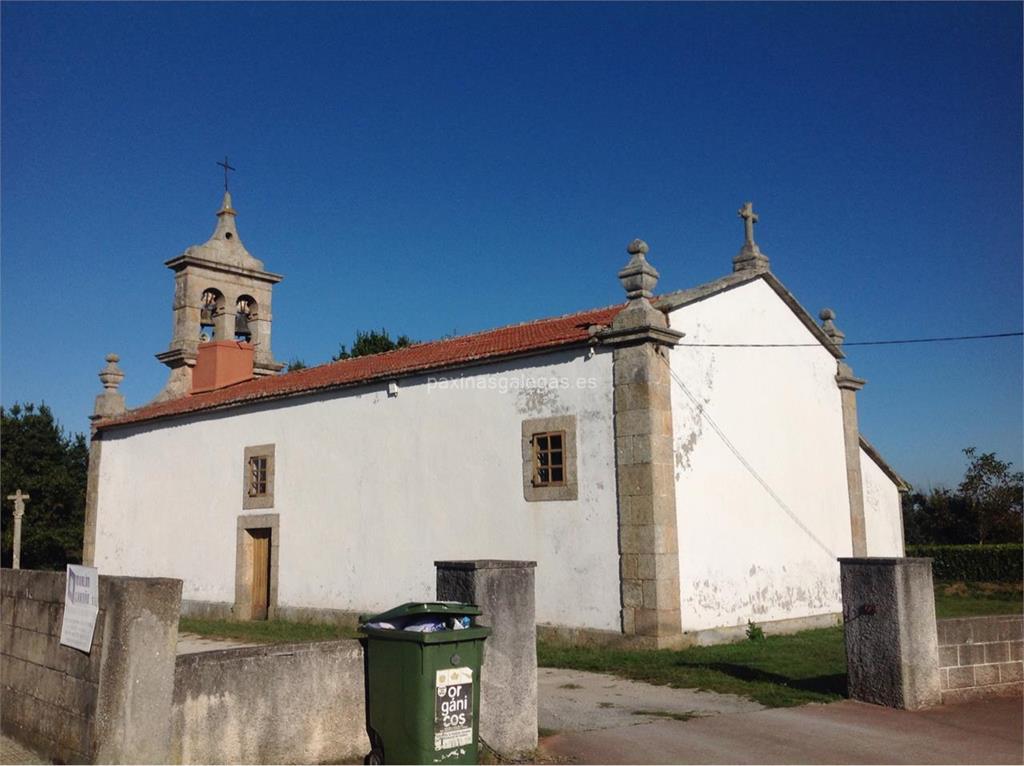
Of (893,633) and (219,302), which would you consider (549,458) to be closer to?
(893,633)

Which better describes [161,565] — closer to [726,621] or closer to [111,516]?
[111,516]

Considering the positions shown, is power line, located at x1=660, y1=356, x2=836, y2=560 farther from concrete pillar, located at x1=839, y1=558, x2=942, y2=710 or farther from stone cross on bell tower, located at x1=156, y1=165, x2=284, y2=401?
stone cross on bell tower, located at x1=156, y1=165, x2=284, y2=401

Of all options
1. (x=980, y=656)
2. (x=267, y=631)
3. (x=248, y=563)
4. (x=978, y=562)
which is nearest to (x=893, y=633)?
(x=980, y=656)

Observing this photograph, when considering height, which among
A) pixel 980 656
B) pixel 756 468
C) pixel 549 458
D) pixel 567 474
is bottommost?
pixel 980 656

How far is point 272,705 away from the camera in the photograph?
547cm

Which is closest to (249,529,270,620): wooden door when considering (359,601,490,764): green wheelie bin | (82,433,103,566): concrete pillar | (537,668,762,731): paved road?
(82,433,103,566): concrete pillar

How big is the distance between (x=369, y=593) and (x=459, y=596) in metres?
9.08

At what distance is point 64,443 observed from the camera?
34.1 metres

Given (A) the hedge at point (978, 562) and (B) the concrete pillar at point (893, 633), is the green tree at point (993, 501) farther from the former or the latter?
(B) the concrete pillar at point (893, 633)

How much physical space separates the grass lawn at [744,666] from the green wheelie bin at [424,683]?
346 cm

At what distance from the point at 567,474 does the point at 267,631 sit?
19.3 ft

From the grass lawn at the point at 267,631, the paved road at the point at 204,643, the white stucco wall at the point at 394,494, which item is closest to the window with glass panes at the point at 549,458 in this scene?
the white stucco wall at the point at 394,494

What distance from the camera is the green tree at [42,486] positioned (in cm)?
3070

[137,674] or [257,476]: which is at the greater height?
[257,476]
